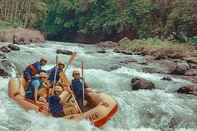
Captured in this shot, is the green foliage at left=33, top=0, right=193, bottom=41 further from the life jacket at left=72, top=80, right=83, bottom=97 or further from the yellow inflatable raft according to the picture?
the yellow inflatable raft

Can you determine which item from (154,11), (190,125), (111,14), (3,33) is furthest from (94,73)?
(111,14)

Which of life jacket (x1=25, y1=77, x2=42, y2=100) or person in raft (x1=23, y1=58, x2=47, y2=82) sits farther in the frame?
person in raft (x1=23, y1=58, x2=47, y2=82)

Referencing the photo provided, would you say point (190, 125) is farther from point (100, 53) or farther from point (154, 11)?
point (154, 11)

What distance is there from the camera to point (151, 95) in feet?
46.4

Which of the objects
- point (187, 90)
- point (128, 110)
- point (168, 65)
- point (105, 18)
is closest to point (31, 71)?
point (128, 110)

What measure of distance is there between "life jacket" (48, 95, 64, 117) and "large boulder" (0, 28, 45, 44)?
17231 mm

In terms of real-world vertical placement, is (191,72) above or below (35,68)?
below

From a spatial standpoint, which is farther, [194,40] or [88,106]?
[194,40]

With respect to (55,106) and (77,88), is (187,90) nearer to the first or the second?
(77,88)

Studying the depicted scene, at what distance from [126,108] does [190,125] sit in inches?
64.7

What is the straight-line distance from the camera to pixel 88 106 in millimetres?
12078

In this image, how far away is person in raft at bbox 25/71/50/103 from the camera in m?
11.9

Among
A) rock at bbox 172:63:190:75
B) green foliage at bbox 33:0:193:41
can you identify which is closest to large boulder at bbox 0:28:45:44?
green foliage at bbox 33:0:193:41

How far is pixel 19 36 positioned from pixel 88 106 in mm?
18641
